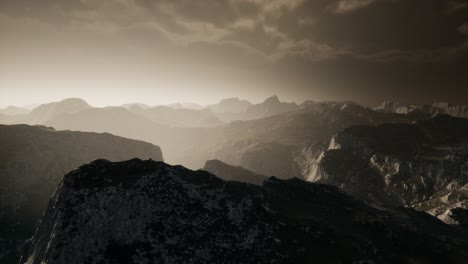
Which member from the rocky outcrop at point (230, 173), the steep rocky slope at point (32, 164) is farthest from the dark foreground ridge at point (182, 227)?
the rocky outcrop at point (230, 173)

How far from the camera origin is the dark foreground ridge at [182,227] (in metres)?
32.9

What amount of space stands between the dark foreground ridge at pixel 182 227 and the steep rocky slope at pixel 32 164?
67.5 m

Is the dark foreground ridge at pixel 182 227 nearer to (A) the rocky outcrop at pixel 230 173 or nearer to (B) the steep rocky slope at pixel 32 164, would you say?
(B) the steep rocky slope at pixel 32 164

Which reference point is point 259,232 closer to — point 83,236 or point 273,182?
point 83,236

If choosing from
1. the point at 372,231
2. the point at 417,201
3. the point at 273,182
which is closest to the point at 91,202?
the point at 273,182

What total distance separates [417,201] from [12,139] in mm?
226451

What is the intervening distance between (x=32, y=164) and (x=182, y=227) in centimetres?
13047

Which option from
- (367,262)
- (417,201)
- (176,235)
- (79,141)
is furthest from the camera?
(417,201)

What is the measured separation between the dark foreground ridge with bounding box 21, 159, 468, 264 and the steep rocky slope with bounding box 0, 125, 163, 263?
67.5 metres

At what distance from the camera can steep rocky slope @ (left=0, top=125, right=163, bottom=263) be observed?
103500mm

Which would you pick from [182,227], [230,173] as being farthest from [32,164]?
[182,227]

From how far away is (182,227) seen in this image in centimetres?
3688

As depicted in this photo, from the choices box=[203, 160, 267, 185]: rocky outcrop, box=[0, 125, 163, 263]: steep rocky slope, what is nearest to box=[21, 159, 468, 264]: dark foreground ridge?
box=[0, 125, 163, 263]: steep rocky slope

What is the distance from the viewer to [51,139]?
15075cm
